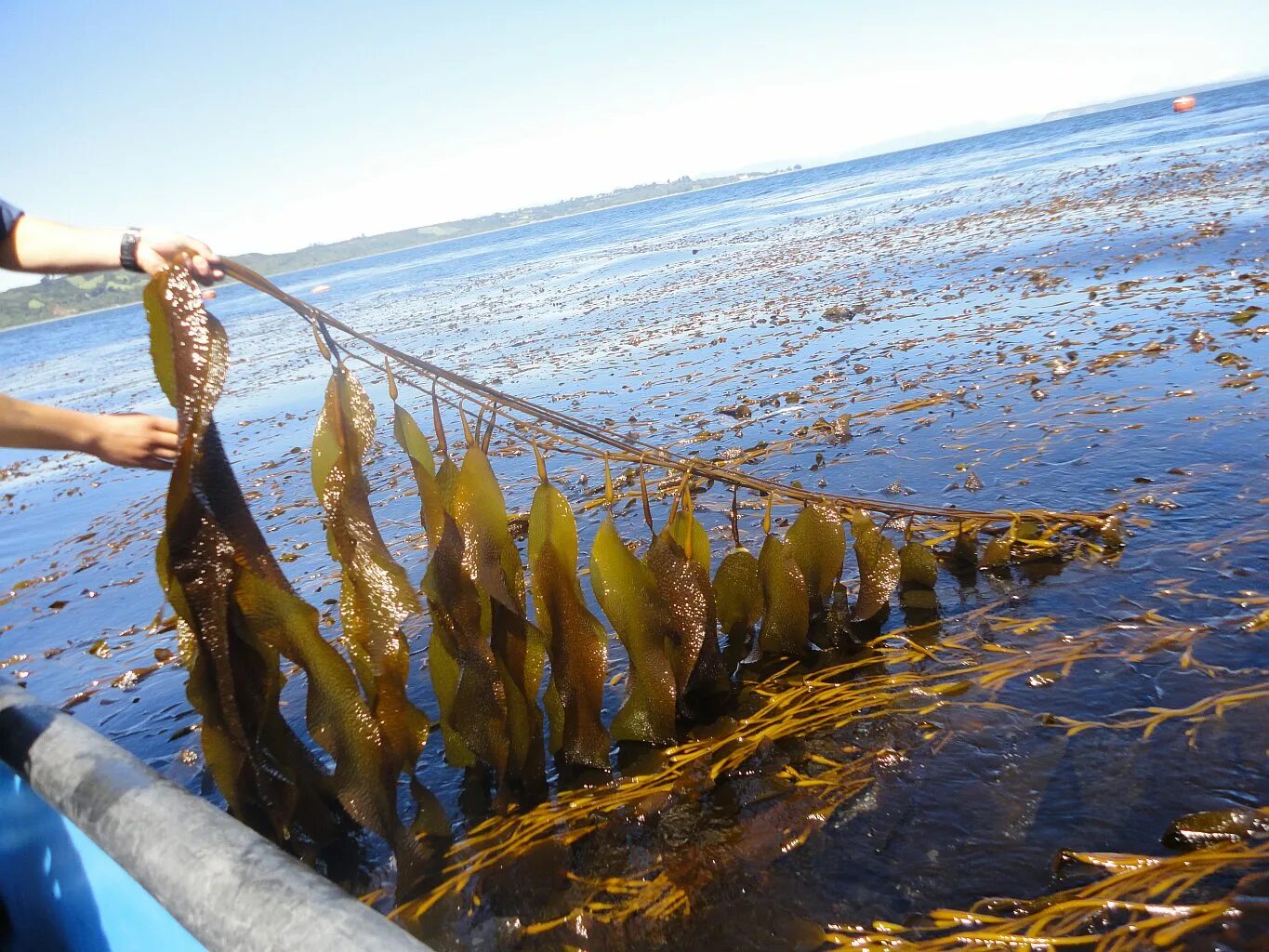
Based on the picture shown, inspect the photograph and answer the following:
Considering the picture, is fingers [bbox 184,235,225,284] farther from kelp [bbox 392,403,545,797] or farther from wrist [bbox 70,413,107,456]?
kelp [bbox 392,403,545,797]

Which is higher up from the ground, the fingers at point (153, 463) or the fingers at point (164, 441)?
the fingers at point (164, 441)

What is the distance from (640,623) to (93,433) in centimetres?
137

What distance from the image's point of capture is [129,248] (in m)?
1.84

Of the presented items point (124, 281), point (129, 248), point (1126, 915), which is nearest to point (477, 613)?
point (129, 248)

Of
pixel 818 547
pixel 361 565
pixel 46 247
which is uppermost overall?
pixel 46 247

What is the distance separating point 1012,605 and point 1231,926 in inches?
53.5

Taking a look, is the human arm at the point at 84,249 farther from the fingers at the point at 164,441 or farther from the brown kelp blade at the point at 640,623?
the brown kelp blade at the point at 640,623

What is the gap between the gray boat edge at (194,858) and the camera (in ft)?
2.96

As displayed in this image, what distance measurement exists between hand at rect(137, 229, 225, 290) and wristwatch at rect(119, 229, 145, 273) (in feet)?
0.05

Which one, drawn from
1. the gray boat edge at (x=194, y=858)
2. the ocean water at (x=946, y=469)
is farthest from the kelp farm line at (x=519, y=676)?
the gray boat edge at (x=194, y=858)

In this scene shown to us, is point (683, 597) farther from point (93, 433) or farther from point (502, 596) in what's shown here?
point (93, 433)

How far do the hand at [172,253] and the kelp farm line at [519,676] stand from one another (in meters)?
0.05

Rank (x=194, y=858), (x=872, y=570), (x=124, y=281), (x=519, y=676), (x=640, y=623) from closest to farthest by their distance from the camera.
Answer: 1. (x=194, y=858)
2. (x=519, y=676)
3. (x=640, y=623)
4. (x=872, y=570)
5. (x=124, y=281)

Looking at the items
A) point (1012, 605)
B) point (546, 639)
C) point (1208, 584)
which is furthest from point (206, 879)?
point (1208, 584)
